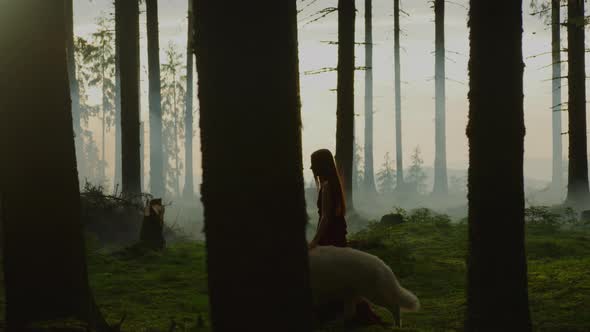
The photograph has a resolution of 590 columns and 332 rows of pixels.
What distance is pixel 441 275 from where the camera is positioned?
11.2 meters

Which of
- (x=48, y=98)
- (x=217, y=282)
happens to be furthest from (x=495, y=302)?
(x=48, y=98)

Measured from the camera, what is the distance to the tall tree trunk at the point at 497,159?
6.04 metres

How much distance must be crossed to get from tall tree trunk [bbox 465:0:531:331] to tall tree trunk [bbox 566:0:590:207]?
750 inches

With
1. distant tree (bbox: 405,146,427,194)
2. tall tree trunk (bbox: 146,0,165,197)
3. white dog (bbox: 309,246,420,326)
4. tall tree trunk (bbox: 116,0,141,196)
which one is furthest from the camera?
distant tree (bbox: 405,146,427,194)

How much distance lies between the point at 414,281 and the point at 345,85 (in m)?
11.2

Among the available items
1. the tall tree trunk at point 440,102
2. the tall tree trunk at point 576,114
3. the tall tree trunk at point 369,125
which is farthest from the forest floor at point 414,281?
the tall tree trunk at point 369,125

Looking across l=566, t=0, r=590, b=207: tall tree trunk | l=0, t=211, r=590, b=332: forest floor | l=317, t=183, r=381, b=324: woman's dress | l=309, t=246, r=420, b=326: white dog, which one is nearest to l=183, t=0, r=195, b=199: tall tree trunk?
l=566, t=0, r=590, b=207: tall tree trunk

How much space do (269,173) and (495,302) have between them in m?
3.68

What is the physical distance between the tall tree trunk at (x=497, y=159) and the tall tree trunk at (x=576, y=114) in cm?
1904

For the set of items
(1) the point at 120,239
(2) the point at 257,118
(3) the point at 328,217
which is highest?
(2) the point at 257,118

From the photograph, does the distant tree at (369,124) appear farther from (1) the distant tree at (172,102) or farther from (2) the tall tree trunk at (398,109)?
(1) the distant tree at (172,102)

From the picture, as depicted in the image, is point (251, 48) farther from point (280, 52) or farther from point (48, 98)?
point (48, 98)

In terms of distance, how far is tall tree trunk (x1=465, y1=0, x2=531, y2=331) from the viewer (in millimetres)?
6035

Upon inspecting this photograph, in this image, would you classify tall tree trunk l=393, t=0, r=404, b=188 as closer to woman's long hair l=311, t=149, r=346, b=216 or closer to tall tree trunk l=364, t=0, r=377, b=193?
tall tree trunk l=364, t=0, r=377, b=193
